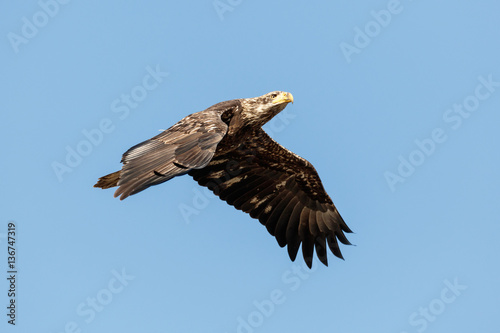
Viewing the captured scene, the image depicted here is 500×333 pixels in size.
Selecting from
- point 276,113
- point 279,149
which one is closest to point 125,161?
point 276,113

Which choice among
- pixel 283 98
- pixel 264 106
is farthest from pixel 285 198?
pixel 283 98

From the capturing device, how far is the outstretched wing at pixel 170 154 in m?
13.0

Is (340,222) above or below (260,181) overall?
Result: below

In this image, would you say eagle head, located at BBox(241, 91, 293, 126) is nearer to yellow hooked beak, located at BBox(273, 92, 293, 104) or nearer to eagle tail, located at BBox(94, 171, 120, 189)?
yellow hooked beak, located at BBox(273, 92, 293, 104)

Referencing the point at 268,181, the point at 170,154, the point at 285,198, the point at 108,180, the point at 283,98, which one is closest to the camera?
the point at 170,154

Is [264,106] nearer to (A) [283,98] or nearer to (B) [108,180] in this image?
(A) [283,98]

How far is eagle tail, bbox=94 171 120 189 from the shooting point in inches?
640

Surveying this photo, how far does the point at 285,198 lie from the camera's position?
61.9 feet

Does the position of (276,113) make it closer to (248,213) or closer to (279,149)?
(279,149)

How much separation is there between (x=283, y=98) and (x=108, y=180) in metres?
3.88

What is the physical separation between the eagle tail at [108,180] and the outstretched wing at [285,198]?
8.11 feet

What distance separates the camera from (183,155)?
13.6 m

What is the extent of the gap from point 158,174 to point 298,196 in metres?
6.43

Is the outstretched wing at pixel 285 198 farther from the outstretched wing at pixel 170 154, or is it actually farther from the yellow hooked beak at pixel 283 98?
the outstretched wing at pixel 170 154
